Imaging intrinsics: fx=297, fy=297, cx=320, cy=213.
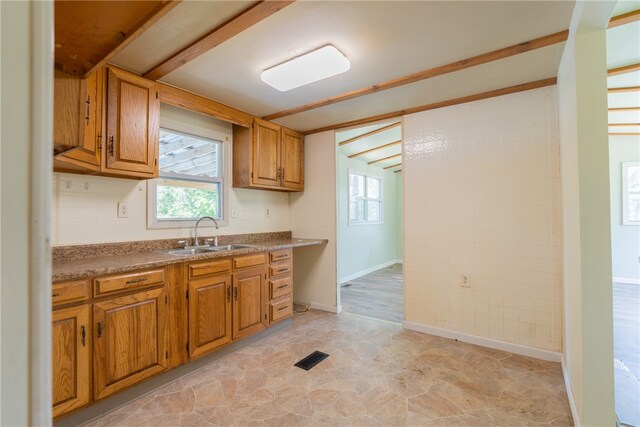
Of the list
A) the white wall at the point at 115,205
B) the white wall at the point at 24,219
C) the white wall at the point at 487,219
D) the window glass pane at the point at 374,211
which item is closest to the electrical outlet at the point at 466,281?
the white wall at the point at 487,219

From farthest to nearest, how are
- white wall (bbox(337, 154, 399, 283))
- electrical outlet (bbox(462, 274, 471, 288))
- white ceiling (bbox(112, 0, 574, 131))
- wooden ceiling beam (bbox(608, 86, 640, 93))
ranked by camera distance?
white wall (bbox(337, 154, 399, 283)), wooden ceiling beam (bbox(608, 86, 640, 93)), electrical outlet (bbox(462, 274, 471, 288)), white ceiling (bbox(112, 0, 574, 131))

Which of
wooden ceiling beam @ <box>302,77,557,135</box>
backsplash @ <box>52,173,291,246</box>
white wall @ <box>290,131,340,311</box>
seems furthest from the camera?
white wall @ <box>290,131,340,311</box>

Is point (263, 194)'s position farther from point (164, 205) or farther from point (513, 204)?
point (513, 204)

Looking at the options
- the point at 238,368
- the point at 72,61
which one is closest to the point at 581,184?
the point at 72,61

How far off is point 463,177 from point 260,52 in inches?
85.7

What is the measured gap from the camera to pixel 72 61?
3.84ft

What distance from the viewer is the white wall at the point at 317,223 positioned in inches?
151

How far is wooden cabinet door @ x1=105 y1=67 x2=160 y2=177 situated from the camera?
2141mm

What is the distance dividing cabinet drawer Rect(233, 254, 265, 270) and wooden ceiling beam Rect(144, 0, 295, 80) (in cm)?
161

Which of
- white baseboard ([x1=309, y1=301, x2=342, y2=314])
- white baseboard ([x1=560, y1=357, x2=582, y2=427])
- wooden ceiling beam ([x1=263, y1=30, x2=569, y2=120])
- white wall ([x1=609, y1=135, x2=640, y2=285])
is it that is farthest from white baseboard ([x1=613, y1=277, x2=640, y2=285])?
wooden ceiling beam ([x1=263, y1=30, x2=569, y2=120])

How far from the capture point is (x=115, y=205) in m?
2.41

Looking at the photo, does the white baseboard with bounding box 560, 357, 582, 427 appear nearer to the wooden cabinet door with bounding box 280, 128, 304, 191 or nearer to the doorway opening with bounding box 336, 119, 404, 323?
the doorway opening with bounding box 336, 119, 404, 323

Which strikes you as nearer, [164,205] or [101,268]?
[101,268]

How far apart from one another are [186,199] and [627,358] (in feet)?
13.9
